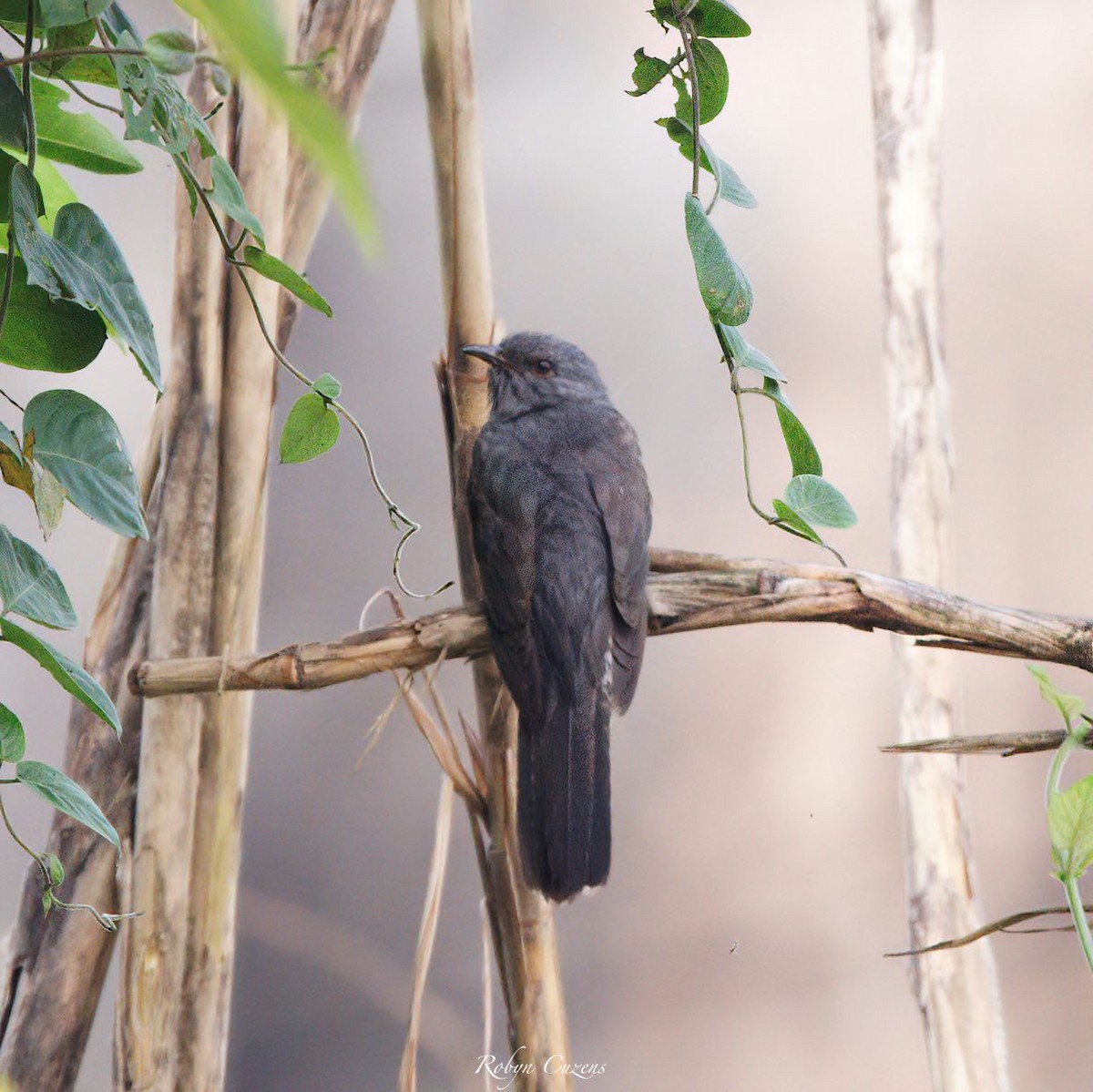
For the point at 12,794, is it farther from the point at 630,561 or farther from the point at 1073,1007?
the point at 1073,1007

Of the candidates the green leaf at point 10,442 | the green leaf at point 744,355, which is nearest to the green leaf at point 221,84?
the green leaf at point 10,442

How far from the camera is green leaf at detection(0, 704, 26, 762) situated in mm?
552

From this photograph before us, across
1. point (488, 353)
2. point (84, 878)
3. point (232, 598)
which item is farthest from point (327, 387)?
point (84, 878)

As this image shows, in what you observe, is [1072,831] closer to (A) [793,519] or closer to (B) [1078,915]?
(B) [1078,915]

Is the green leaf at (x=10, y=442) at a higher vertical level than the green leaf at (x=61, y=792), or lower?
higher

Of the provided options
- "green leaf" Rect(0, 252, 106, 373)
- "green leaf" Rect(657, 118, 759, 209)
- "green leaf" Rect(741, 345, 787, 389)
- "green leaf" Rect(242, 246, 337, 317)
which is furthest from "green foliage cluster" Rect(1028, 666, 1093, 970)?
"green leaf" Rect(0, 252, 106, 373)

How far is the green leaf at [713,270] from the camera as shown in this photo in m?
0.64

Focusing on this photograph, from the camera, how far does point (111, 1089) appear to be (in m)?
1.39

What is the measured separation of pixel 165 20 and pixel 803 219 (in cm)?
113

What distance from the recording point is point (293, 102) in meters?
0.12

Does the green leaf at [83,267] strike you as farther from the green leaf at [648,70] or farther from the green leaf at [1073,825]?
the green leaf at [1073,825]

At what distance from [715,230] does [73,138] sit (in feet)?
1.49

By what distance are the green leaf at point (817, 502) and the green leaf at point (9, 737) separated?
1.79 feet

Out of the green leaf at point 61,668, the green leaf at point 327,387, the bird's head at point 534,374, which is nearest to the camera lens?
the green leaf at point 61,668
